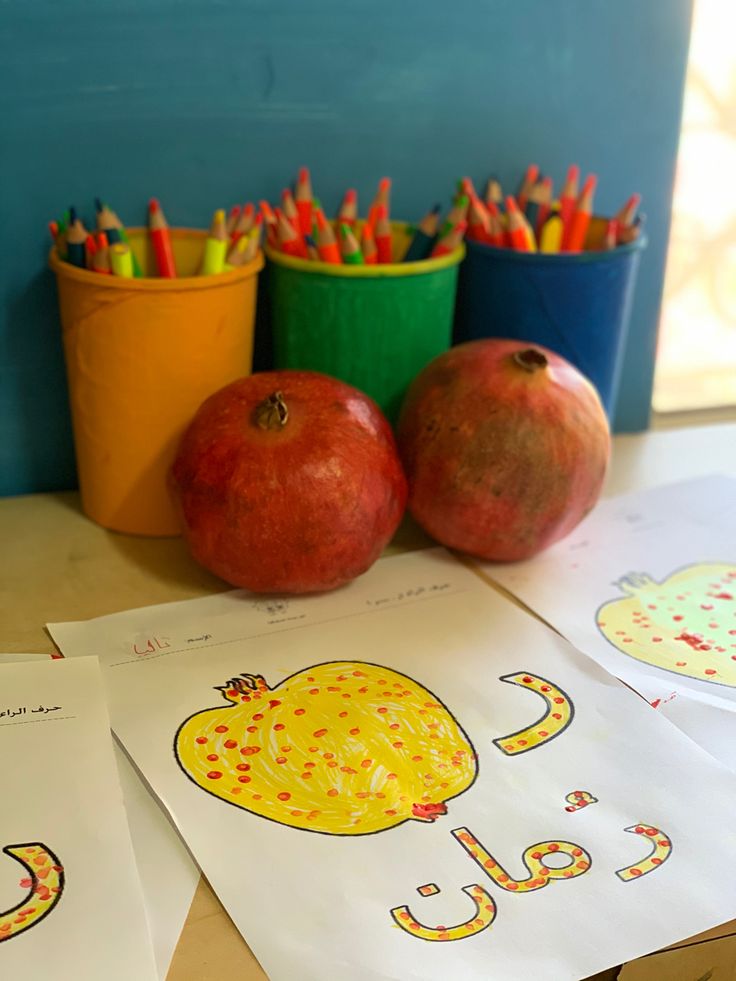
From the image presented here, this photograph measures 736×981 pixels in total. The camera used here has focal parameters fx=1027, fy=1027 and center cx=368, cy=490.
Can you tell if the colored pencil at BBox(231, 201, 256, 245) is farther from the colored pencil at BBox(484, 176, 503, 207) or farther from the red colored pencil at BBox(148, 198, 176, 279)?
the colored pencil at BBox(484, 176, 503, 207)

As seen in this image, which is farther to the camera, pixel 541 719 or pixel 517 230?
pixel 517 230

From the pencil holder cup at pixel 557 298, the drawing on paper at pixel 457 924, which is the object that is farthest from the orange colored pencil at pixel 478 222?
the drawing on paper at pixel 457 924

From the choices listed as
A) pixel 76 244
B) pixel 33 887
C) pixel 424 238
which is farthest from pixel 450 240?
pixel 33 887

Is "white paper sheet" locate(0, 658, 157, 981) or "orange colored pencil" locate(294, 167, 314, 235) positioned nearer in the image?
"white paper sheet" locate(0, 658, 157, 981)

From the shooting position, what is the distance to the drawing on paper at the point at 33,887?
37 centimetres

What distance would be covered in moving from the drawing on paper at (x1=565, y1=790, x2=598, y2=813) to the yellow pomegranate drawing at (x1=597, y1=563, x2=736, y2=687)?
0.39 ft

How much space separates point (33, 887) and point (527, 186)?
0.57m

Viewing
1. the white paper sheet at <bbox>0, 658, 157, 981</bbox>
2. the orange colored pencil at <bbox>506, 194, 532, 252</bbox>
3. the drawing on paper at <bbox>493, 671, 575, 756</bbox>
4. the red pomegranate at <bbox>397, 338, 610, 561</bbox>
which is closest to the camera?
the white paper sheet at <bbox>0, 658, 157, 981</bbox>

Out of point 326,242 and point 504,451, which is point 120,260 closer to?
point 326,242

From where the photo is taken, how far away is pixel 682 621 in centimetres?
58

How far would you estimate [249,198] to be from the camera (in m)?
0.70

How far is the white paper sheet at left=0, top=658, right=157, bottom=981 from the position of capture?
1.18 feet

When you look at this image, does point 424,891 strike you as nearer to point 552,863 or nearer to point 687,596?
point 552,863

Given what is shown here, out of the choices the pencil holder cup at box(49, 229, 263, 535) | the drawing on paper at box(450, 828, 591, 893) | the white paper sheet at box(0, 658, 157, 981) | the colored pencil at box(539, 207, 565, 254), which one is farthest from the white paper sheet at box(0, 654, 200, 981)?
the colored pencil at box(539, 207, 565, 254)
